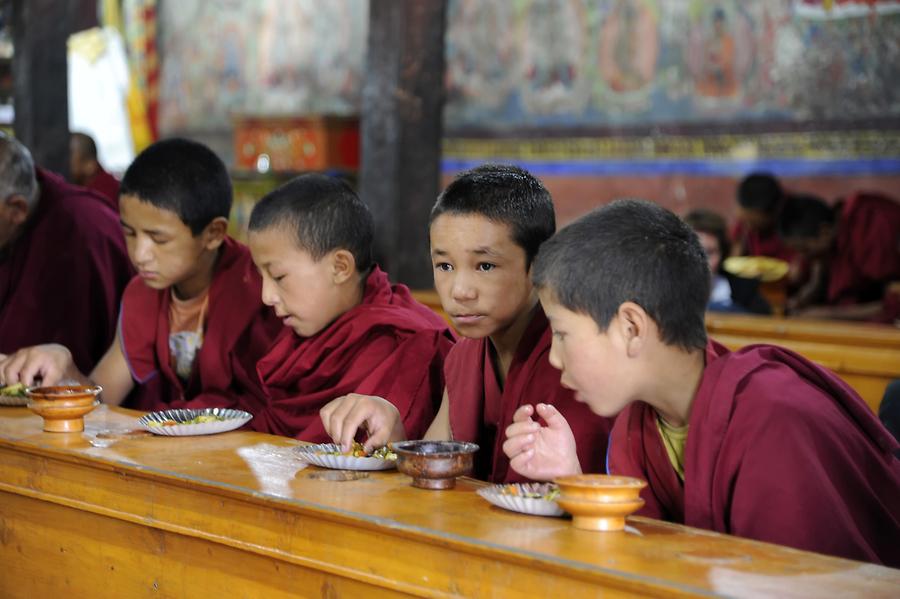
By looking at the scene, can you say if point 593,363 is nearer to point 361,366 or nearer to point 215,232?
point 361,366

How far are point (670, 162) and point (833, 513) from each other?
7585 millimetres

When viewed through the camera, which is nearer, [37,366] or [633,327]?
[633,327]

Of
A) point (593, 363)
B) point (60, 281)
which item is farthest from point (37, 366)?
point (593, 363)

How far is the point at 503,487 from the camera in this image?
196cm

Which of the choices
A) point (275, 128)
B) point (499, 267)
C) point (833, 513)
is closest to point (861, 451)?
point (833, 513)

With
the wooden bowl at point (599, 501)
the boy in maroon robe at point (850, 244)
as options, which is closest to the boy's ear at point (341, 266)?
the wooden bowl at point (599, 501)

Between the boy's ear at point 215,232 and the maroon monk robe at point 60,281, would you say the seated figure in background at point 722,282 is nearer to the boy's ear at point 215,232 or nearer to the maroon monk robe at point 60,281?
the maroon monk robe at point 60,281

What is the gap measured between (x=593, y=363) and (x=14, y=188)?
2.76 metres

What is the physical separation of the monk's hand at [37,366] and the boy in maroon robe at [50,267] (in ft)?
3.03

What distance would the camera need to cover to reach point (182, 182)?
3445 mm

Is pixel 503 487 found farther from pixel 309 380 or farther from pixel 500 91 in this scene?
pixel 500 91

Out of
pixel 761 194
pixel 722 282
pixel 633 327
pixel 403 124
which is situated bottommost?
pixel 722 282

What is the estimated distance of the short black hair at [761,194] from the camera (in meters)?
8.16

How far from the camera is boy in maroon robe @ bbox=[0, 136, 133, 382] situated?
4109mm
